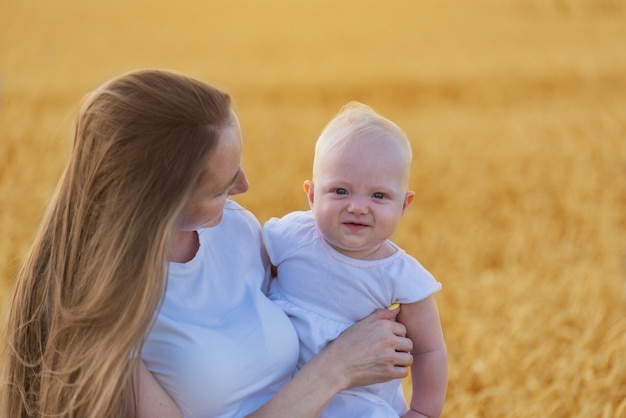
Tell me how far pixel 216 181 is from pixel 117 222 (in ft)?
0.77

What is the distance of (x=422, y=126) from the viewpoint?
1224 centimetres

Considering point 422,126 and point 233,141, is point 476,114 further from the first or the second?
point 233,141

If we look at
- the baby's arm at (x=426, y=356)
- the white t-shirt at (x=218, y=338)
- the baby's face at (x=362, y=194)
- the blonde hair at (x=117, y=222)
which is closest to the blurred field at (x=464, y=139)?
the baby's arm at (x=426, y=356)

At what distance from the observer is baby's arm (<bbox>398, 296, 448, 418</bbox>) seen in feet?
A: 7.61

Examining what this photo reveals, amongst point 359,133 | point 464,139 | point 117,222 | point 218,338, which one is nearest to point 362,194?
point 359,133

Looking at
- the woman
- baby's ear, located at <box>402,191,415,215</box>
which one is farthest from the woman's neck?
baby's ear, located at <box>402,191,415,215</box>

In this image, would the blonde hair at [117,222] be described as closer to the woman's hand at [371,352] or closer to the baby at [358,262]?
the baby at [358,262]

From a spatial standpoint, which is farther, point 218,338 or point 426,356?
point 426,356

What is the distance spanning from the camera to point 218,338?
2.11 metres

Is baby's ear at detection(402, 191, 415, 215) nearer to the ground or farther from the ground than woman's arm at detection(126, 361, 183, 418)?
farther from the ground

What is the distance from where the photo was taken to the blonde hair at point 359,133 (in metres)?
2.25

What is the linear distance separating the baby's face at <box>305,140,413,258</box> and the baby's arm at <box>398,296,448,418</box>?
0.68ft

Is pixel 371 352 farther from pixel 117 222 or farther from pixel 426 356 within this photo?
pixel 117 222

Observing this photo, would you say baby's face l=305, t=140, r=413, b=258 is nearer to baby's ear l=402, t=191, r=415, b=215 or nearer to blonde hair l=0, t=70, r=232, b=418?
baby's ear l=402, t=191, r=415, b=215
